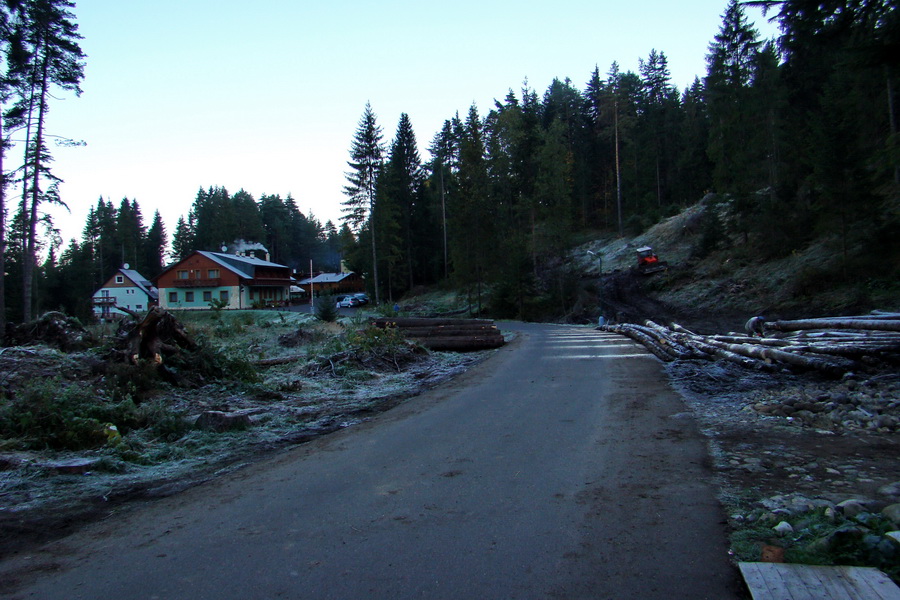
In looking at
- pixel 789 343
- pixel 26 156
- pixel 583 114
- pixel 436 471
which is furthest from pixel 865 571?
pixel 583 114

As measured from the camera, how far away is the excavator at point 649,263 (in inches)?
1622

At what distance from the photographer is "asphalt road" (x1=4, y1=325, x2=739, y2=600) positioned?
3.24m

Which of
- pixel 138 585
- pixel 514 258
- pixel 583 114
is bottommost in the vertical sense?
pixel 138 585

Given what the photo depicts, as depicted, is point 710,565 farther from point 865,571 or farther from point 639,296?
point 639,296

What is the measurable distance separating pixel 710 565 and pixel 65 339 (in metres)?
13.2

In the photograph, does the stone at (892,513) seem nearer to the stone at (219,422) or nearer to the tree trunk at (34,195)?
the stone at (219,422)

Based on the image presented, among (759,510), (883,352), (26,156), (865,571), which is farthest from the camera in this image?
(26,156)

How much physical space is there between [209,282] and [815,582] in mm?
69424

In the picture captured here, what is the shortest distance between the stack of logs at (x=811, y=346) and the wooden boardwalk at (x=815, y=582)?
23.4 feet

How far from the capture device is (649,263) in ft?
137

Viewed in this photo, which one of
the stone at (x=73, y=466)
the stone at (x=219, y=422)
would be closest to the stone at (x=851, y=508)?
the stone at (x=219, y=422)

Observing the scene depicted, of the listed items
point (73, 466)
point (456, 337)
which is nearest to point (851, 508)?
point (73, 466)

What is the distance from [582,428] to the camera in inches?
275

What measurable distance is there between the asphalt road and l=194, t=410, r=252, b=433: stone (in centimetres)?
129
